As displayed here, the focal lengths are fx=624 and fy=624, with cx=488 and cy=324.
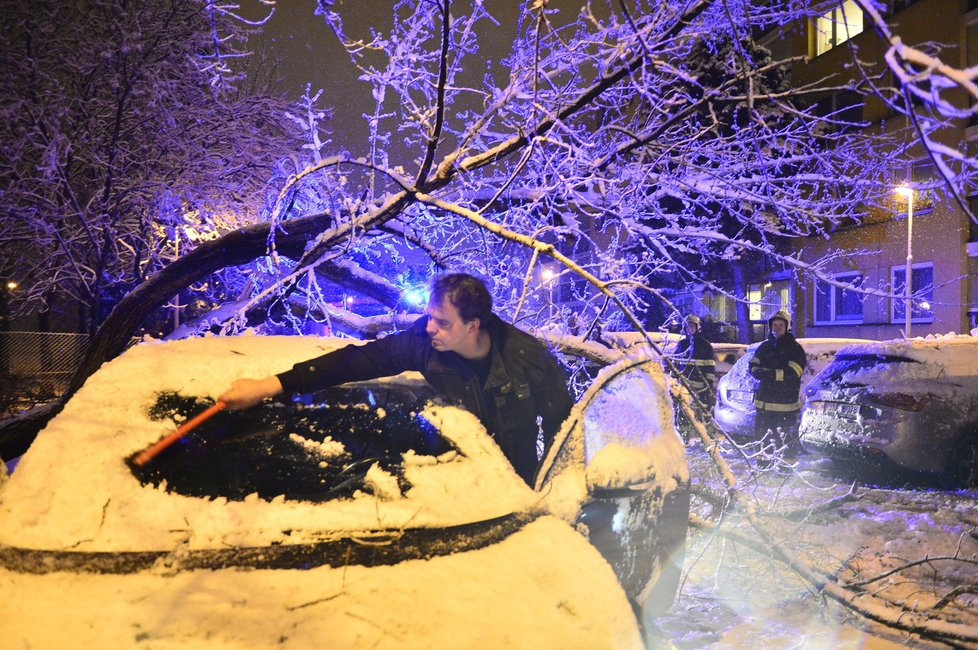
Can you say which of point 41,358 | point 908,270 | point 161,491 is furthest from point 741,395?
point 41,358

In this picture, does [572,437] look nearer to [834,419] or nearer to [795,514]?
[795,514]

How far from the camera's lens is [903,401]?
6.04 metres

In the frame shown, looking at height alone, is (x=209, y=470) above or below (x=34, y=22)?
below

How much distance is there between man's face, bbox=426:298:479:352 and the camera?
2.75 meters

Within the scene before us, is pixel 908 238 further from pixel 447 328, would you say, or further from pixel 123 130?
pixel 123 130

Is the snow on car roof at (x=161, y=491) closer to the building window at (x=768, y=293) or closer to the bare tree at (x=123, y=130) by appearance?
the bare tree at (x=123, y=130)

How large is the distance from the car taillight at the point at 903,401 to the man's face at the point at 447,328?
525 cm

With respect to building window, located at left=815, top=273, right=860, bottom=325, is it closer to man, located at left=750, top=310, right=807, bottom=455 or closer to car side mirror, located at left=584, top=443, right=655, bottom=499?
man, located at left=750, top=310, right=807, bottom=455

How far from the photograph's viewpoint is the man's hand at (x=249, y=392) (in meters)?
2.27

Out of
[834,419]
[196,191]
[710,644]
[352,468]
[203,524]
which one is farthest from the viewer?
[196,191]

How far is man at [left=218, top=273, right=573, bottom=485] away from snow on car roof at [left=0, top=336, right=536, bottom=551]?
223 mm

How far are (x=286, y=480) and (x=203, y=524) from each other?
0.98ft

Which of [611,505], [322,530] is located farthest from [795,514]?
[322,530]

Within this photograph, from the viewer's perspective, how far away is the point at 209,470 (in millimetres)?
2139
